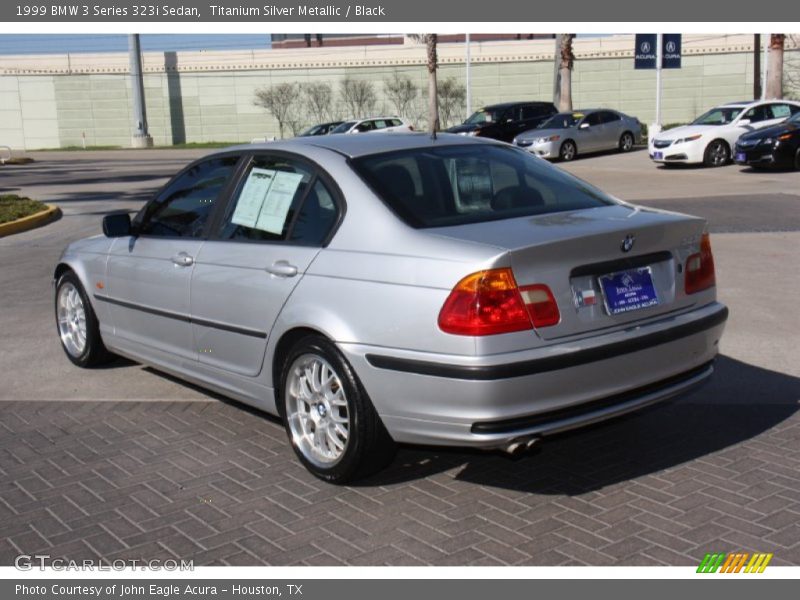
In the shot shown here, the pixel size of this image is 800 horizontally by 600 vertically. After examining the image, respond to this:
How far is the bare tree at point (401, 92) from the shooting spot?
177ft

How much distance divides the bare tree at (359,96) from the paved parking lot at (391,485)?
4811cm

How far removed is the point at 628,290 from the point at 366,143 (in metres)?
1.68

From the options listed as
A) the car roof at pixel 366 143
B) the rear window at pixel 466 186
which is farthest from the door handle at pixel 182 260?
the rear window at pixel 466 186

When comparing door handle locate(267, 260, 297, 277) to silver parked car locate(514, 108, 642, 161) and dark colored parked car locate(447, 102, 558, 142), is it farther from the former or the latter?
dark colored parked car locate(447, 102, 558, 142)

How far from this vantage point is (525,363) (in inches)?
156

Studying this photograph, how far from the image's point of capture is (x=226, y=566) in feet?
12.5

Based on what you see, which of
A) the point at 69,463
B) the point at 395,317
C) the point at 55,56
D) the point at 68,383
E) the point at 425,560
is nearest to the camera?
the point at 425,560

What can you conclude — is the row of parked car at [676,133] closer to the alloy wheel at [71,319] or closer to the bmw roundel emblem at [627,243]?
the alloy wheel at [71,319]

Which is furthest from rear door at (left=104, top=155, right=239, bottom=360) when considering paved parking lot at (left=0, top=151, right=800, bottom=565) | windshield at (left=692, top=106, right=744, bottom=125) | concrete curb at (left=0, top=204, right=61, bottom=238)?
windshield at (left=692, top=106, right=744, bottom=125)

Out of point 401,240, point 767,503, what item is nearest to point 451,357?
point 401,240

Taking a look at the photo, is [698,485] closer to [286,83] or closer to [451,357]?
[451,357]

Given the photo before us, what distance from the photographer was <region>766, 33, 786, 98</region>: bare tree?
30.0 metres

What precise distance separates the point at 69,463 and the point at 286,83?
169 ft

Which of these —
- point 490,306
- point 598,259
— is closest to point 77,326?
point 490,306
